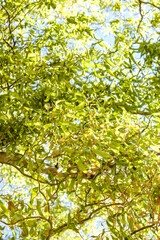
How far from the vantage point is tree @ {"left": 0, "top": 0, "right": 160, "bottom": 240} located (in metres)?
1.40

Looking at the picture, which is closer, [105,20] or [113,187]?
[113,187]

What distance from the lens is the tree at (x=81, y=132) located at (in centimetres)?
140

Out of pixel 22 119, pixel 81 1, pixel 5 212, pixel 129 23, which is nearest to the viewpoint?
pixel 5 212

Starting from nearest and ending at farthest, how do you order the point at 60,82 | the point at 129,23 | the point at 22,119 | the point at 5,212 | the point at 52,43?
the point at 5,212 → the point at 60,82 → the point at 22,119 → the point at 52,43 → the point at 129,23

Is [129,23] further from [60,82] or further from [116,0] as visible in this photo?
[60,82]

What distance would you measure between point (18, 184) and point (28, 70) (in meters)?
3.22

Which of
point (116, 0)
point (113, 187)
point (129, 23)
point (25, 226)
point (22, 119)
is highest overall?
point (116, 0)

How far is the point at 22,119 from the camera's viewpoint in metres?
2.02

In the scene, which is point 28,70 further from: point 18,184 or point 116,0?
point 18,184

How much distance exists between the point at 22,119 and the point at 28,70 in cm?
48

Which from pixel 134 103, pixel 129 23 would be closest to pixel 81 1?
pixel 129 23

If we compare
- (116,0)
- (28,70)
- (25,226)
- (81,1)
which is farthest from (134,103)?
(81,1)

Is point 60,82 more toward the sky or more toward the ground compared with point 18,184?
more toward the ground

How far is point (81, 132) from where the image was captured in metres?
1.44
